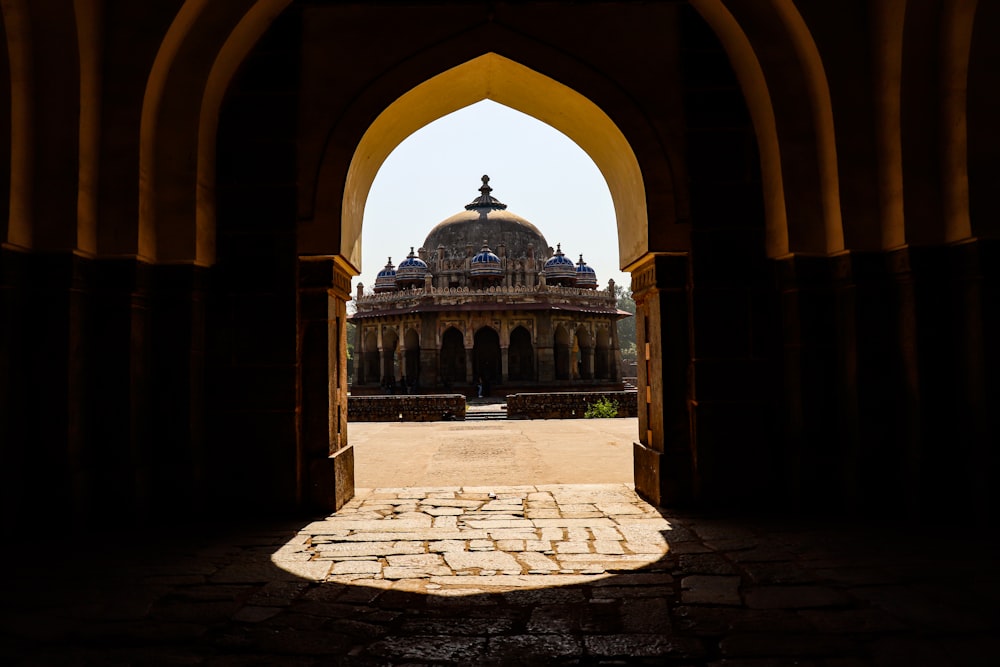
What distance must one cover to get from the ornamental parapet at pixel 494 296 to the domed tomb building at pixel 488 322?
0.05 metres

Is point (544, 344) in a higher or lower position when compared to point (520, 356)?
higher

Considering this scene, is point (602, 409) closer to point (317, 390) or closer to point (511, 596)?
point (317, 390)

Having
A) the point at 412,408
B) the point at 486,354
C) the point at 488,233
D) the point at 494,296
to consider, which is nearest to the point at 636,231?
the point at 412,408

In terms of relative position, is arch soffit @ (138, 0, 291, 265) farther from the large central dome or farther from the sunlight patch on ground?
the large central dome

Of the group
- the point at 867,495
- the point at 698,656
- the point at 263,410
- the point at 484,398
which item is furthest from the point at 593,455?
the point at 484,398

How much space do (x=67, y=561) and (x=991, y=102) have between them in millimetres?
6347

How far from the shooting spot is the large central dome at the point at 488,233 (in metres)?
38.6

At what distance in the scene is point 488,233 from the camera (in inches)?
1526

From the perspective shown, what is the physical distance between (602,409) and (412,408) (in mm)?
5271

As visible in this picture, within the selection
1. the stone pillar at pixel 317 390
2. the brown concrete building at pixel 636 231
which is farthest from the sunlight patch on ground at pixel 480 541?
the brown concrete building at pixel 636 231

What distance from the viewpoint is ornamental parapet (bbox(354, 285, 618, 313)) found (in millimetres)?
30625

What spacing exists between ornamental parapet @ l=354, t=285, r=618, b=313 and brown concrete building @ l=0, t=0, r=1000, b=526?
81.8ft

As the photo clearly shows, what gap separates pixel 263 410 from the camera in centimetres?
507

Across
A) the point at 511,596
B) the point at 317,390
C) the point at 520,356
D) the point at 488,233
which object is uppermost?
the point at 488,233
